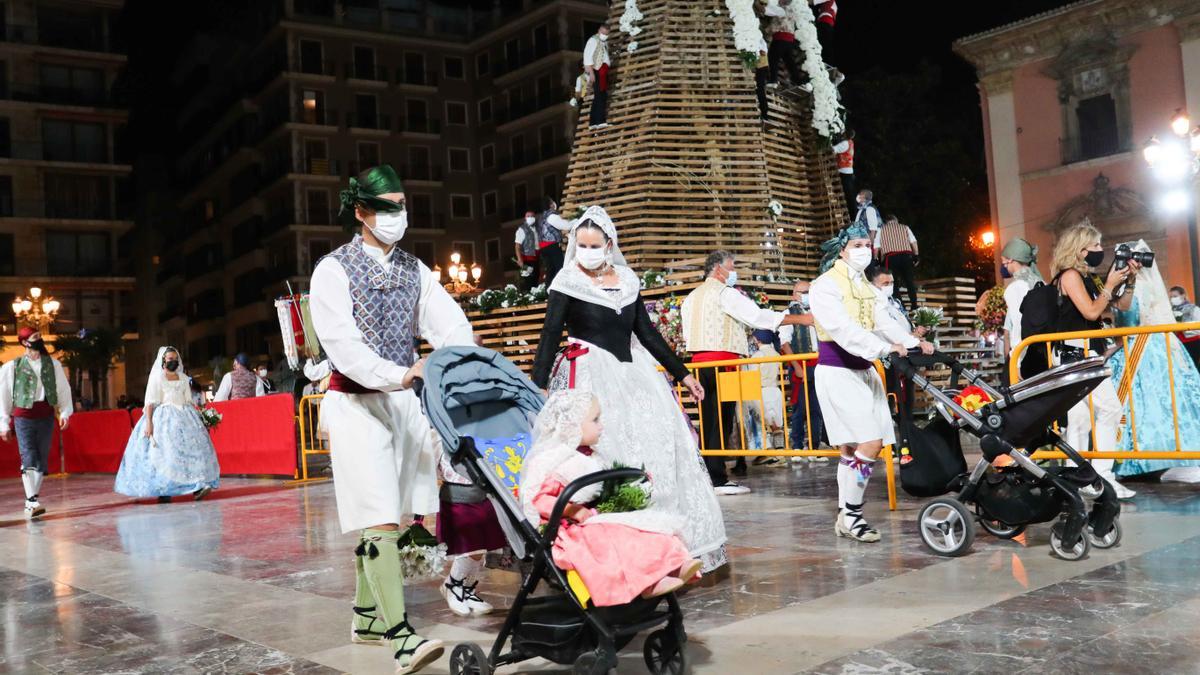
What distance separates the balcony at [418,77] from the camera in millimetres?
57875

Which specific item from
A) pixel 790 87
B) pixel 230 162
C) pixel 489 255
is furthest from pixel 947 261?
pixel 230 162

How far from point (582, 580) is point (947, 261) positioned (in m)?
36.9

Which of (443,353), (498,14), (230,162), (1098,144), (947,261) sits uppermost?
(498,14)

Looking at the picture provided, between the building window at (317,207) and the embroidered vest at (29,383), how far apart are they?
4322cm

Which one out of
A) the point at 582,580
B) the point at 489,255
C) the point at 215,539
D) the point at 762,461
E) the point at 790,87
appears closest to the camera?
the point at 582,580

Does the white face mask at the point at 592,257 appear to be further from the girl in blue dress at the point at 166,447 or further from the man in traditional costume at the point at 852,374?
the girl in blue dress at the point at 166,447

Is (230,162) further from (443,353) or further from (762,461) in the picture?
(443,353)

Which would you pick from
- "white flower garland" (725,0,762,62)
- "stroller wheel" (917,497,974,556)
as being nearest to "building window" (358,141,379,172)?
"white flower garland" (725,0,762,62)

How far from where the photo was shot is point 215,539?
925cm

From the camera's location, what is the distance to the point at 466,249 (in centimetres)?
5838

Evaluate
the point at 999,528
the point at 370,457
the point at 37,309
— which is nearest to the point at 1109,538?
the point at 999,528

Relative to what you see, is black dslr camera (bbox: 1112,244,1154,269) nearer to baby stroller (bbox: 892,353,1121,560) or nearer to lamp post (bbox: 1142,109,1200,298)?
baby stroller (bbox: 892,353,1121,560)

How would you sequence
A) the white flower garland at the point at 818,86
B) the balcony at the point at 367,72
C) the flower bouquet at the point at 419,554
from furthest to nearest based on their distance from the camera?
the balcony at the point at 367,72 < the white flower garland at the point at 818,86 < the flower bouquet at the point at 419,554

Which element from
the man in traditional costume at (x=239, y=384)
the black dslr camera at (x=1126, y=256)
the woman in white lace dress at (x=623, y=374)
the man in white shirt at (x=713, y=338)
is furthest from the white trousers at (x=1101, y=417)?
the man in traditional costume at (x=239, y=384)
